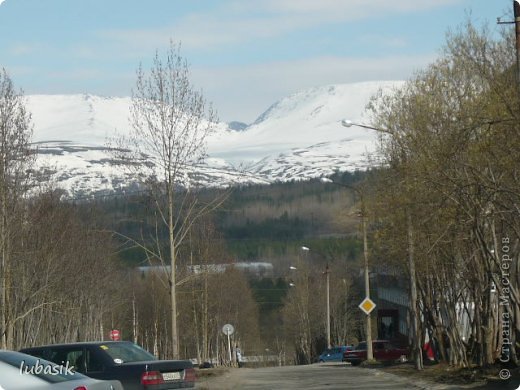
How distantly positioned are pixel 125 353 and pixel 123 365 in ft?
2.54

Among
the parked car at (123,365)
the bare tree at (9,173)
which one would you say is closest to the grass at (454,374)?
the parked car at (123,365)

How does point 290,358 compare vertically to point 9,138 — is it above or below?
below

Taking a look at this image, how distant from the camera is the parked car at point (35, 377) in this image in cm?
1311

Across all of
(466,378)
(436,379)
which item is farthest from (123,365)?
(436,379)

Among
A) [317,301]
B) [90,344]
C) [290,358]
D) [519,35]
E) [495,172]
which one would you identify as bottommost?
[290,358]

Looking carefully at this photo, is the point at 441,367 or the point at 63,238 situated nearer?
the point at 441,367

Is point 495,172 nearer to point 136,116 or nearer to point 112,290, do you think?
point 136,116

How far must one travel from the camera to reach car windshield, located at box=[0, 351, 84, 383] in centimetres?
1353

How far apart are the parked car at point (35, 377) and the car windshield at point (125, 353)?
5.28 m

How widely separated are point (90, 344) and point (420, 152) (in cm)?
1264

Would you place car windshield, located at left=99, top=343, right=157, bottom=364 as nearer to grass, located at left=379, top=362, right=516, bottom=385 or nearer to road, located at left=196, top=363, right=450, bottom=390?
road, located at left=196, top=363, right=450, bottom=390

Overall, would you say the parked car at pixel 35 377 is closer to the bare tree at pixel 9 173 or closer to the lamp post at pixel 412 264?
the lamp post at pixel 412 264

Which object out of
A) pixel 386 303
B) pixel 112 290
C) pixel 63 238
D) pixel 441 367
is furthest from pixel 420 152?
pixel 386 303

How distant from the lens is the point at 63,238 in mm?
51500
